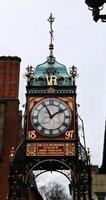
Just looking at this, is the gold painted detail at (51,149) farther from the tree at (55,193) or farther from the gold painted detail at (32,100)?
the tree at (55,193)

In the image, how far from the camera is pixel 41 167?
13.4 metres

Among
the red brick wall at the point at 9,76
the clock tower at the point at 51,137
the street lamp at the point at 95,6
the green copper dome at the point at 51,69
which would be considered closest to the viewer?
the street lamp at the point at 95,6

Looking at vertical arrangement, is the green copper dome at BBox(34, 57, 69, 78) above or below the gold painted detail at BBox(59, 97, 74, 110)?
above

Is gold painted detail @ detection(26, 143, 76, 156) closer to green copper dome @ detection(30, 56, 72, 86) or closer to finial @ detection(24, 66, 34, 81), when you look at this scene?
green copper dome @ detection(30, 56, 72, 86)

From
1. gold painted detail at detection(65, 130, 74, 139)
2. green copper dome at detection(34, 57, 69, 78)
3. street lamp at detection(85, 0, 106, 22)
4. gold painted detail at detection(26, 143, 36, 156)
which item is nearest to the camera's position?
street lamp at detection(85, 0, 106, 22)

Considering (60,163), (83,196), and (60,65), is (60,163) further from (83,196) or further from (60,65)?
(60,65)

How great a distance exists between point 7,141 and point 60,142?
16.1 m

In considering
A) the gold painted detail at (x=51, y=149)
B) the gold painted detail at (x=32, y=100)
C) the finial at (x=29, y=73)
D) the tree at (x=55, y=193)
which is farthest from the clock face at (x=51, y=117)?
the tree at (x=55, y=193)

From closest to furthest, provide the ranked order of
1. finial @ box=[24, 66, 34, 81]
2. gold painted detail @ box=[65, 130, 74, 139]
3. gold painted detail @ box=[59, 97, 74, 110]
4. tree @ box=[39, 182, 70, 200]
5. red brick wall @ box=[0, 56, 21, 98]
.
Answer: gold painted detail @ box=[65, 130, 74, 139] → gold painted detail @ box=[59, 97, 74, 110] → finial @ box=[24, 66, 34, 81] → red brick wall @ box=[0, 56, 21, 98] → tree @ box=[39, 182, 70, 200]

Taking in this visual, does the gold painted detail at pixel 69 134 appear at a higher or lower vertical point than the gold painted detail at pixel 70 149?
higher

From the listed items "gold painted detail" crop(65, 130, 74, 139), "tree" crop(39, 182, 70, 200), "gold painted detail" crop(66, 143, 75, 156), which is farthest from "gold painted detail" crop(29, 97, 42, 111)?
"tree" crop(39, 182, 70, 200)

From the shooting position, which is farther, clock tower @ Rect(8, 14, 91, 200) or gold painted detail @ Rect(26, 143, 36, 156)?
gold painted detail @ Rect(26, 143, 36, 156)

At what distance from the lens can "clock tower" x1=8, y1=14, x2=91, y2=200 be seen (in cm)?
1256

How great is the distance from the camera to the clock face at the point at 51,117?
12.9 m
